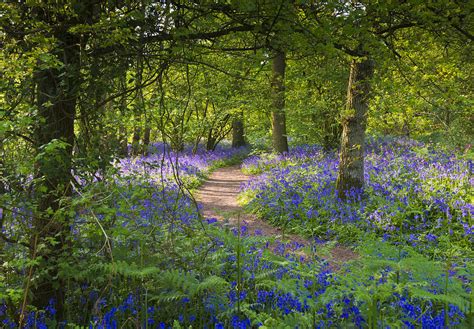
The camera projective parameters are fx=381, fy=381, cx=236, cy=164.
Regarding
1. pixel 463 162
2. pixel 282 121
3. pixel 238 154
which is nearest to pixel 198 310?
pixel 463 162

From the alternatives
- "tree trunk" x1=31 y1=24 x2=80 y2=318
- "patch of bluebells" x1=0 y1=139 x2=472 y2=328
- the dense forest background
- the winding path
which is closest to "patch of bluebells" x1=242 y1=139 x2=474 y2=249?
"patch of bluebells" x1=0 y1=139 x2=472 y2=328

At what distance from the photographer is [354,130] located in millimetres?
8078

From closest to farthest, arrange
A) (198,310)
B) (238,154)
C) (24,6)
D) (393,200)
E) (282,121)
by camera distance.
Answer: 1. (24,6)
2. (198,310)
3. (393,200)
4. (282,121)
5. (238,154)

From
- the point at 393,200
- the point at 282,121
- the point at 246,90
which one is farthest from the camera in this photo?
the point at 282,121

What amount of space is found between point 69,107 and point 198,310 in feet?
6.69

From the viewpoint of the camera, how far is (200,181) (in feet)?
45.4

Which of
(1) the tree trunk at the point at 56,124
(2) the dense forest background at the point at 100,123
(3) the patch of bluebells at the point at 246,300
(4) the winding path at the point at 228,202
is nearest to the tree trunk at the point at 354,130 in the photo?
(3) the patch of bluebells at the point at 246,300

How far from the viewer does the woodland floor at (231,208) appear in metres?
6.46

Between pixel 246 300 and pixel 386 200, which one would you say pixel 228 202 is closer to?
pixel 386 200

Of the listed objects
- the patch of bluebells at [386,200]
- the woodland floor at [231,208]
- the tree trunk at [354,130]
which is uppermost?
the tree trunk at [354,130]

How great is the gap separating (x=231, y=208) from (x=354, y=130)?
3943 mm

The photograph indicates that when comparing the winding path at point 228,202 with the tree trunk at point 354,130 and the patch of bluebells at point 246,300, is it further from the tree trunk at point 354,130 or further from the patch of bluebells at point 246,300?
the tree trunk at point 354,130

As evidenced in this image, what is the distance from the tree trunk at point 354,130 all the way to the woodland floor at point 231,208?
1.73 metres

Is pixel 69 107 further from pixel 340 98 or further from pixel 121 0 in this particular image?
pixel 340 98
